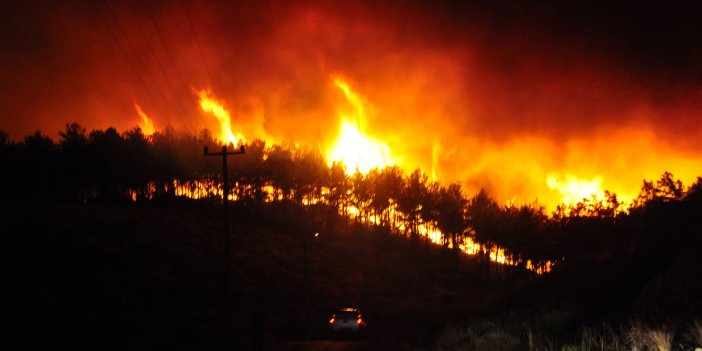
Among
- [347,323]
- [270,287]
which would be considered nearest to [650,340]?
[347,323]

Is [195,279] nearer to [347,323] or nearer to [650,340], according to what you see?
[347,323]

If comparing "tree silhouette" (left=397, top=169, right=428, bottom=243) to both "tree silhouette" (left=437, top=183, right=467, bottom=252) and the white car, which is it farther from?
the white car

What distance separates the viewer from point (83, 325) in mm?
38781

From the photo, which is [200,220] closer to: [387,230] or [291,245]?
[291,245]

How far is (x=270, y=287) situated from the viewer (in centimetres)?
6644

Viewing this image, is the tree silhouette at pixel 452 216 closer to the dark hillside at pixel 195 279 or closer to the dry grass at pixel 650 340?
the dark hillside at pixel 195 279

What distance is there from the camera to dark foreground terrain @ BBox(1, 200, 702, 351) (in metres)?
22.0

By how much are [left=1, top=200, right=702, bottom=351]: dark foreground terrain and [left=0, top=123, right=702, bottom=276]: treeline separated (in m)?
4.88

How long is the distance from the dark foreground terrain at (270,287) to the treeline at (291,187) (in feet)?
16.0

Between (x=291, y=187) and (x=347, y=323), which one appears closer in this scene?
(x=347, y=323)

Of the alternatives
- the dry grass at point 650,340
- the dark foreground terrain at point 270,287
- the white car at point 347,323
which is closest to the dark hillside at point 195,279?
the dark foreground terrain at point 270,287

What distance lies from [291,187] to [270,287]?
4433 cm

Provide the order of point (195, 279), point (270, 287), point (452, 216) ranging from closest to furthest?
point (195, 279) → point (270, 287) → point (452, 216)

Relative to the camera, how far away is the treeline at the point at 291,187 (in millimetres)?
93938
